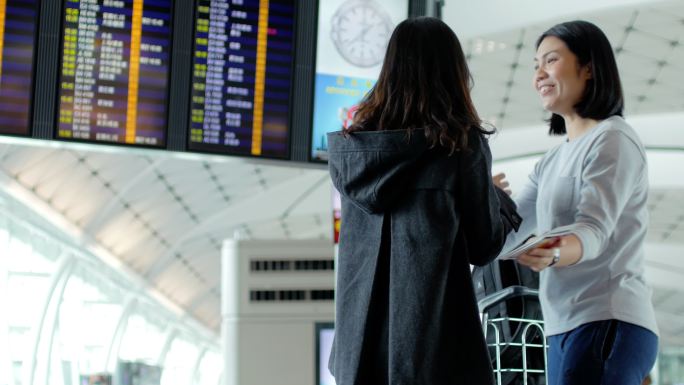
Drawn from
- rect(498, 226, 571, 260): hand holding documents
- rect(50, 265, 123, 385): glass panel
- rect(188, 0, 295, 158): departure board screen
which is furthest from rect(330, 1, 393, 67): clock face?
rect(50, 265, 123, 385): glass panel

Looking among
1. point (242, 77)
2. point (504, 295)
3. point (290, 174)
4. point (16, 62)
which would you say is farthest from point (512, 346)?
point (290, 174)

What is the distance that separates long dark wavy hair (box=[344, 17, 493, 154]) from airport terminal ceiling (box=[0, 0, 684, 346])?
41.9 feet

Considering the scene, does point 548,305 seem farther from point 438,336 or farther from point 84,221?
point 84,221

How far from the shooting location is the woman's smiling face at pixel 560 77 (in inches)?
132

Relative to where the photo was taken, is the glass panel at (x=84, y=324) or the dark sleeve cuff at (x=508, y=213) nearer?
the dark sleeve cuff at (x=508, y=213)

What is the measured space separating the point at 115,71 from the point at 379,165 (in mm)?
6310

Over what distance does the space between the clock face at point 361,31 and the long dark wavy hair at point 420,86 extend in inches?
245

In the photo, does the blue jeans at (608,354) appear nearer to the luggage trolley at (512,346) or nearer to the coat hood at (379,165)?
the luggage trolley at (512,346)

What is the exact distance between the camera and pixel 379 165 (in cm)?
294

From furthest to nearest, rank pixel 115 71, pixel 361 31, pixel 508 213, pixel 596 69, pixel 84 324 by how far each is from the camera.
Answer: pixel 84 324 → pixel 361 31 → pixel 115 71 → pixel 596 69 → pixel 508 213

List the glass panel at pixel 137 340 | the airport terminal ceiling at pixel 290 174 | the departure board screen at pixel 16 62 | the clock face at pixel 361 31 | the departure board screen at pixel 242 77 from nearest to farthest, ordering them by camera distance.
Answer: the departure board screen at pixel 16 62 → the departure board screen at pixel 242 77 → the clock face at pixel 361 31 → the airport terminal ceiling at pixel 290 174 → the glass panel at pixel 137 340

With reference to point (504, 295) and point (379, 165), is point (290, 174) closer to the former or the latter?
point (504, 295)

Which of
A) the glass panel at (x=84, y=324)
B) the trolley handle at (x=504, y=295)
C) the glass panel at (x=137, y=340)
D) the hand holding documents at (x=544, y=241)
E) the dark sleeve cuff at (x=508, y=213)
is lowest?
the glass panel at (x=137, y=340)

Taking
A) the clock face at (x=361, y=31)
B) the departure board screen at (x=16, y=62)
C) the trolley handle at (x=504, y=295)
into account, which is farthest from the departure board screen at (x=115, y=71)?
the trolley handle at (x=504, y=295)
